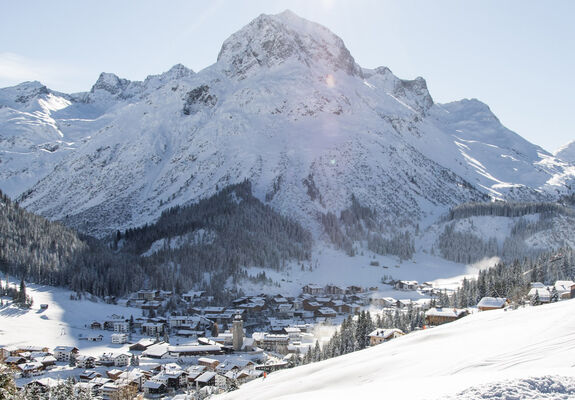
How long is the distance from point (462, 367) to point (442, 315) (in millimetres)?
52708

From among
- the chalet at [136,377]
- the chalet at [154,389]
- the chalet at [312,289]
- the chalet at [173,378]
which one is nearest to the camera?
the chalet at [154,389]

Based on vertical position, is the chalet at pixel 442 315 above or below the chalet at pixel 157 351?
above

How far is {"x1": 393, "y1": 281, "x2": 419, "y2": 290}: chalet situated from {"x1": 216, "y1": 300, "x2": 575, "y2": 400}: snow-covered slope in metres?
110

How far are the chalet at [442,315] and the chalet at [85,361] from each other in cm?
5246

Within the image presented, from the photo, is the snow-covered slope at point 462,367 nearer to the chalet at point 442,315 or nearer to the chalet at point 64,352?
the chalet at point 442,315

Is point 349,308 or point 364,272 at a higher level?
point 364,272

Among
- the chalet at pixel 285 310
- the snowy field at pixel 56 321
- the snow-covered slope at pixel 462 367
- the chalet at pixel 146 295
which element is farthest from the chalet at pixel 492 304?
the chalet at pixel 146 295

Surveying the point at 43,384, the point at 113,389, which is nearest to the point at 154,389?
the point at 113,389

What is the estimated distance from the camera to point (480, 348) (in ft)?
113

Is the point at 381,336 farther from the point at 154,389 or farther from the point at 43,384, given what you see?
the point at 43,384

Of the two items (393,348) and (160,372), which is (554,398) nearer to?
(393,348)

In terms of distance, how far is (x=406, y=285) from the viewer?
6216 inches

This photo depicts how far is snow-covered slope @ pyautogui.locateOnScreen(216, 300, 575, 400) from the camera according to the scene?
74.1 feet

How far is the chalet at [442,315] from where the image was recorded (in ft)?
260
